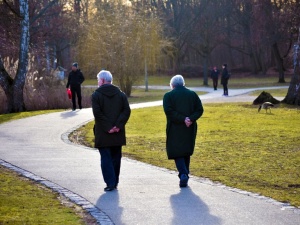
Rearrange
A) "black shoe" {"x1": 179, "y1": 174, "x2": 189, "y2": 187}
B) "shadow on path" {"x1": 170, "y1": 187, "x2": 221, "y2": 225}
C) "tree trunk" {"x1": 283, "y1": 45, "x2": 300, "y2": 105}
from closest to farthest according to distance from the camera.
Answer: "shadow on path" {"x1": 170, "y1": 187, "x2": 221, "y2": 225} < "black shoe" {"x1": 179, "y1": 174, "x2": 189, "y2": 187} < "tree trunk" {"x1": 283, "y1": 45, "x2": 300, "y2": 105}

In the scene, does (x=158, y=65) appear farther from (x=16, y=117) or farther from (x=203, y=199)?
(x=203, y=199)

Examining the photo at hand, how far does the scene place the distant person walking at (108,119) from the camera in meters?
11.2

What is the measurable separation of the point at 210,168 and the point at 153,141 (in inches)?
208

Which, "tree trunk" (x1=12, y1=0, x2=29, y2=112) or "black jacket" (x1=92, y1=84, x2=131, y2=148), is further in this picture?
"tree trunk" (x1=12, y1=0, x2=29, y2=112)

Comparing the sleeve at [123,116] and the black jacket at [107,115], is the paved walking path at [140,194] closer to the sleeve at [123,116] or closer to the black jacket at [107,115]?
the black jacket at [107,115]

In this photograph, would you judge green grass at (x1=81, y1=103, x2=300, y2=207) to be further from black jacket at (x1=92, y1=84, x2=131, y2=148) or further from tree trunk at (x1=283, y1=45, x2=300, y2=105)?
tree trunk at (x1=283, y1=45, x2=300, y2=105)

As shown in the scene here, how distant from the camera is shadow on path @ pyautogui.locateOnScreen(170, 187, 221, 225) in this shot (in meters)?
8.78

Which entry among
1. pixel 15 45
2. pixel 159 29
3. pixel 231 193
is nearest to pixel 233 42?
pixel 159 29

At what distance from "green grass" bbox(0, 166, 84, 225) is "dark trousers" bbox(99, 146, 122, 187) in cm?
86

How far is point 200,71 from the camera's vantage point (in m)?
90.5

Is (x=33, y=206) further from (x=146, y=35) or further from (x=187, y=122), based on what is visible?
(x=146, y=35)

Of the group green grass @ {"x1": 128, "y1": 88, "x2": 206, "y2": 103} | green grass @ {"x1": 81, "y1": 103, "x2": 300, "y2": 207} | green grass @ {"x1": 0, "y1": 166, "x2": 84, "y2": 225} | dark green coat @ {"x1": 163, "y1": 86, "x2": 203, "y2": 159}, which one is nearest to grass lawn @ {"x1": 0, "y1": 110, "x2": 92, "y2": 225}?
green grass @ {"x1": 0, "y1": 166, "x2": 84, "y2": 225}

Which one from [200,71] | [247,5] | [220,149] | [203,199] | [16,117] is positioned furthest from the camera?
[200,71]

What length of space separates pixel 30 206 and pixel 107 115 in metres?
2.22
